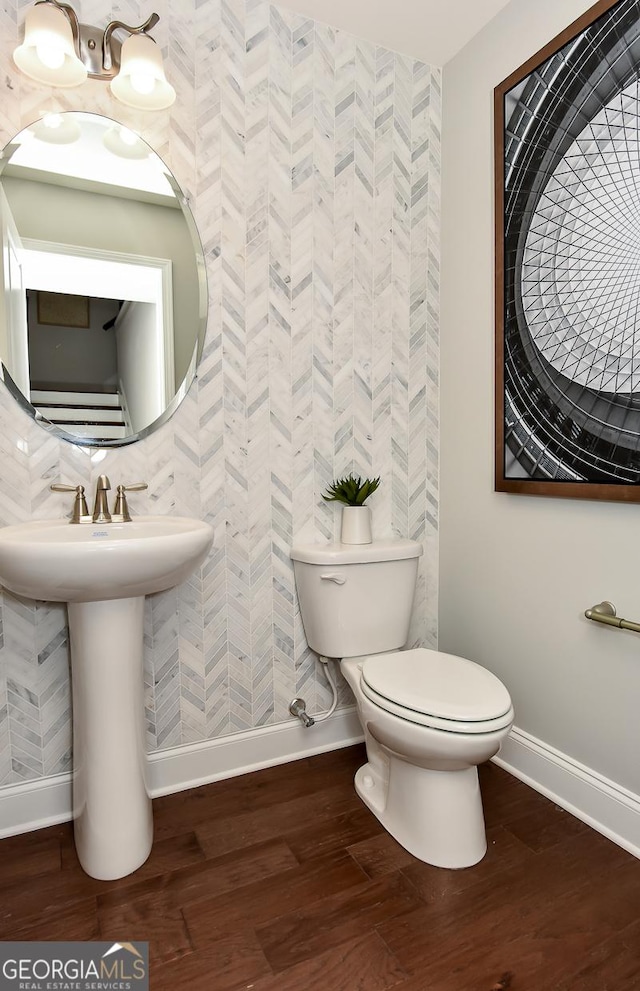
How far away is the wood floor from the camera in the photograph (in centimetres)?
117

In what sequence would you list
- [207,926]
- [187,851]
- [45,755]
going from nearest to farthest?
[207,926] < [187,851] < [45,755]

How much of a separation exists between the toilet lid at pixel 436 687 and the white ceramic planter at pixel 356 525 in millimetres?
390

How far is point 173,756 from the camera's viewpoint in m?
1.79

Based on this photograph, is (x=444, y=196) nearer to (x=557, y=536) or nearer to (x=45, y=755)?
(x=557, y=536)

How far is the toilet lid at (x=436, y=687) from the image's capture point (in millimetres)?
1376

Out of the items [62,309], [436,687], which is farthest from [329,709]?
[62,309]

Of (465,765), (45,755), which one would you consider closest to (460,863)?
(465,765)

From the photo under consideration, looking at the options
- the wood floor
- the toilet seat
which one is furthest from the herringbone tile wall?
the toilet seat

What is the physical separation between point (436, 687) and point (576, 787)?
551 mm

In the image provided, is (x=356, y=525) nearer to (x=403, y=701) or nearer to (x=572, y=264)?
(x=403, y=701)

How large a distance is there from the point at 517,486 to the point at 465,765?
82 cm

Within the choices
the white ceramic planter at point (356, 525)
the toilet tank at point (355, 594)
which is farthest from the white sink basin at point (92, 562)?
the white ceramic planter at point (356, 525)

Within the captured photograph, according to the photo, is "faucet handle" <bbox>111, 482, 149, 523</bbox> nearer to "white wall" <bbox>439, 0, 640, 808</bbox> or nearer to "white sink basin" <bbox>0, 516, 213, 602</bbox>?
"white sink basin" <bbox>0, 516, 213, 602</bbox>

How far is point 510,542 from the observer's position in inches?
73.8
